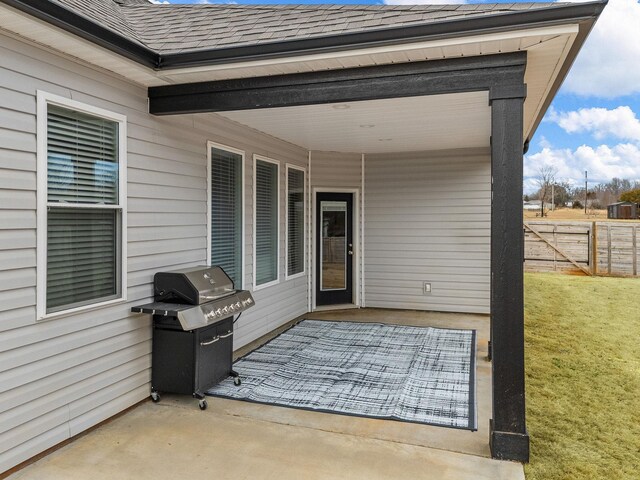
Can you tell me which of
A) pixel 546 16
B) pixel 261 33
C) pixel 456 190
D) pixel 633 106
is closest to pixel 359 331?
pixel 456 190

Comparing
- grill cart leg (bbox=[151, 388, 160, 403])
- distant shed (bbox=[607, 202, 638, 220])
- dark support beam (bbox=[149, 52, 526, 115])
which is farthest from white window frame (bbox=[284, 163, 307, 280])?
distant shed (bbox=[607, 202, 638, 220])

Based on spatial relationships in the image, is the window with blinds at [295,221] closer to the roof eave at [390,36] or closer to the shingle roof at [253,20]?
the shingle roof at [253,20]

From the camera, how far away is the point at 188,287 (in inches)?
147

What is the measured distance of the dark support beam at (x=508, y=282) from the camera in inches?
117

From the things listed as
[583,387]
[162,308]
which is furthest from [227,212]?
[583,387]

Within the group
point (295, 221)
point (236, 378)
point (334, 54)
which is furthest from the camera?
point (295, 221)

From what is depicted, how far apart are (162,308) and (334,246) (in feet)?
15.2

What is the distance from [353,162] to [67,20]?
5.59 meters

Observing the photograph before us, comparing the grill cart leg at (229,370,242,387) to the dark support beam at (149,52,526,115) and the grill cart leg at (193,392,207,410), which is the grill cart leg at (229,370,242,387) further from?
the dark support beam at (149,52,526,115)

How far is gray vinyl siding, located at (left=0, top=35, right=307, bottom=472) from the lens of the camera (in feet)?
9.00

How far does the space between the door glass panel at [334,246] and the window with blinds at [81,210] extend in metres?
4.61

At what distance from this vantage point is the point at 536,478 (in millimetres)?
2705

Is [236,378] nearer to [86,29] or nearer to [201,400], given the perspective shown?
[201,400]

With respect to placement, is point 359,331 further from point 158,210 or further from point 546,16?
point 546,16
